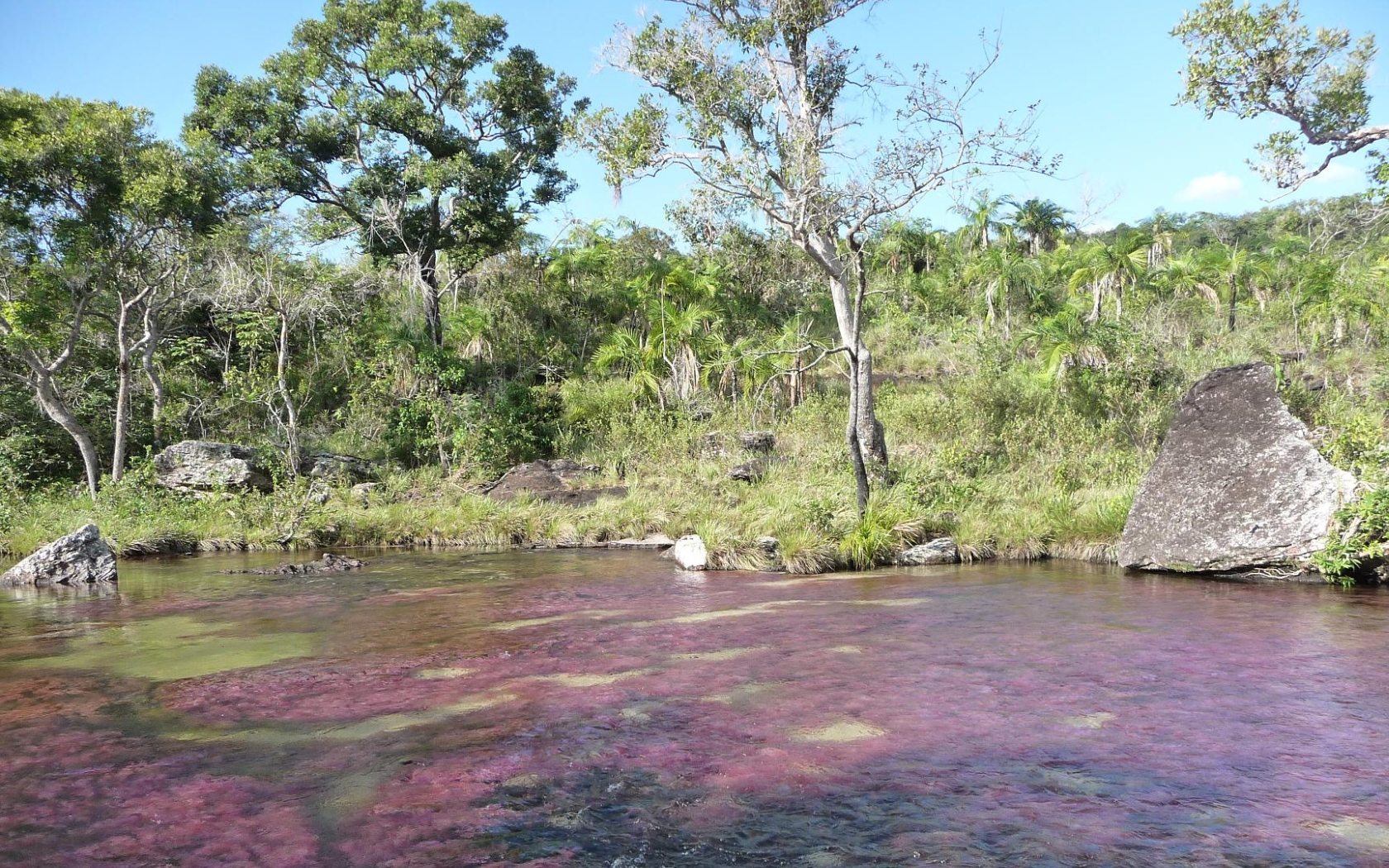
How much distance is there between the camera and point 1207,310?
3167 centimetres

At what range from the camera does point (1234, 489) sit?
10547mm

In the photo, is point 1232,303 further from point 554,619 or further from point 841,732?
point 841,732

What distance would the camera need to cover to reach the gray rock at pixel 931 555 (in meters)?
12.3

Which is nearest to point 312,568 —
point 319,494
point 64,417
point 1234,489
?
point 319,494

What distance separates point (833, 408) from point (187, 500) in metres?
13.4

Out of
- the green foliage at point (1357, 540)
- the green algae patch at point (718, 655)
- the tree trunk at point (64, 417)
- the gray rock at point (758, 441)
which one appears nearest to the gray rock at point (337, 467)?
the tree trunk at point (64, 417)

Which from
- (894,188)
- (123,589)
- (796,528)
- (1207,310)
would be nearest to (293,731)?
(123,589)

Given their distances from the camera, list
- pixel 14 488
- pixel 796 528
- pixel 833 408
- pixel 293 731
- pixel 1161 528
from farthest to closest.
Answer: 1. pixel 833 408
2. pixel 14 488
3. pixel 796 528
4. pixel 1161 528
5. pixel 293 731

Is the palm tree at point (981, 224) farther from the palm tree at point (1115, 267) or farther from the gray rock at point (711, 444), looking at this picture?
the gray rock at point (711, 444)

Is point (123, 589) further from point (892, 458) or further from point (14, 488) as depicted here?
point (892, 458)

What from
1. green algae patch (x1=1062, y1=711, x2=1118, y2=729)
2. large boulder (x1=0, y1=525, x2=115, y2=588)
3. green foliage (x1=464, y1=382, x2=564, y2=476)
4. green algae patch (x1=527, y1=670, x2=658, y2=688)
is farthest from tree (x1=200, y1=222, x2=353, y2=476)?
green algae patch (x1=1062, y1=711, x2=1118, y2=729)

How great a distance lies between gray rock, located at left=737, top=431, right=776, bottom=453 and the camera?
18.6m

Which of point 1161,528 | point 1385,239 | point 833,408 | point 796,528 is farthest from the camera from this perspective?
point 1385,239

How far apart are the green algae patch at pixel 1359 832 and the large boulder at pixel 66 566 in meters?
13.0
